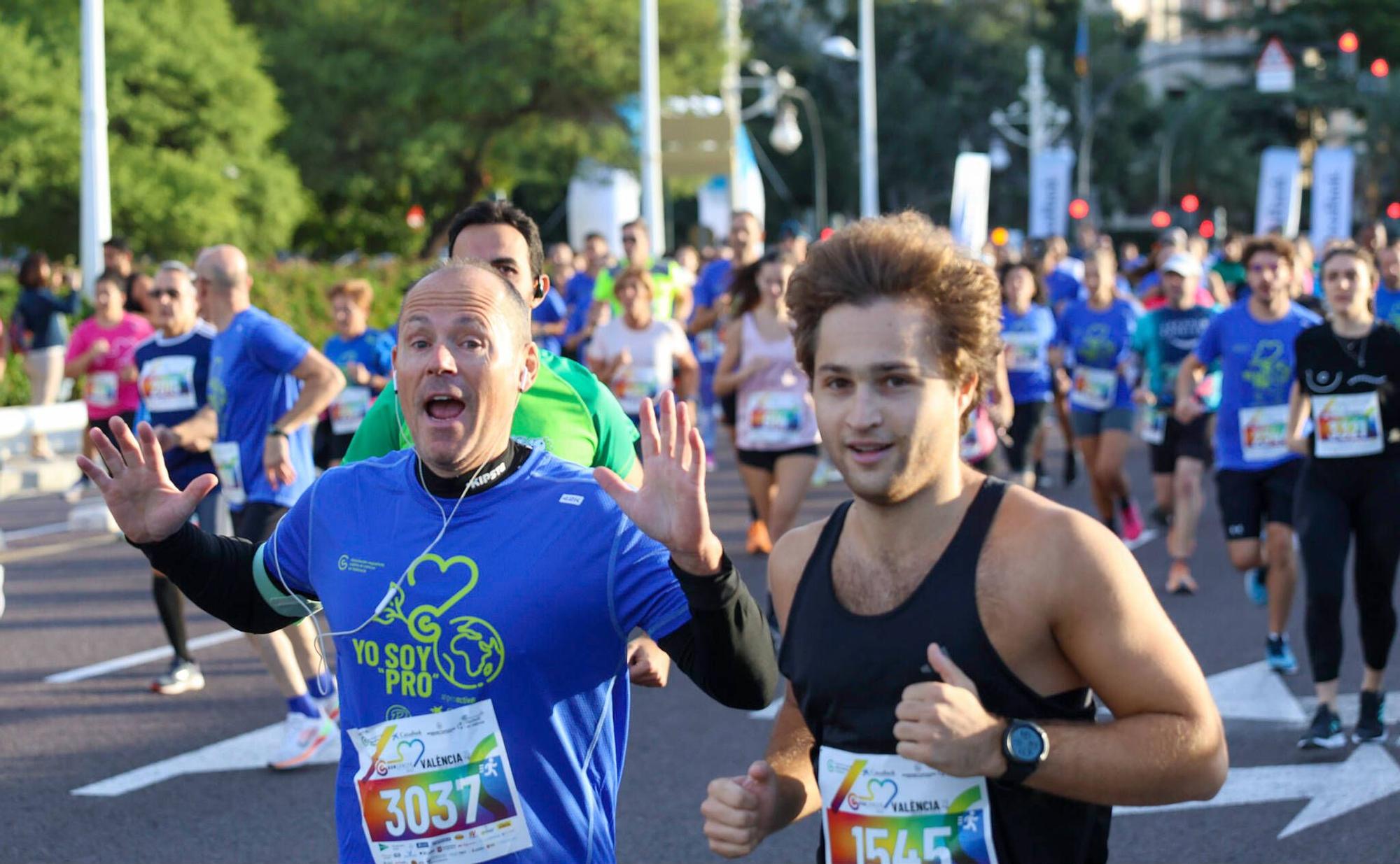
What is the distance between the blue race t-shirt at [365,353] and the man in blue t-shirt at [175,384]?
8.63 feet

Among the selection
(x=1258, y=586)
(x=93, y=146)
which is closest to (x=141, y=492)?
(x=1258, y=586)

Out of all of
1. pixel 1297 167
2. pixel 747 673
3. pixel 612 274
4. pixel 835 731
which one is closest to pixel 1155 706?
pixel 835 731

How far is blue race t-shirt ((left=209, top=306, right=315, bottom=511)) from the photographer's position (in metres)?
7.58

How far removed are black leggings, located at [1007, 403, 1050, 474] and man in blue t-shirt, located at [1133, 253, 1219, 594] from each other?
4.13ft

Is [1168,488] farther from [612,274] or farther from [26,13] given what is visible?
[26,13]

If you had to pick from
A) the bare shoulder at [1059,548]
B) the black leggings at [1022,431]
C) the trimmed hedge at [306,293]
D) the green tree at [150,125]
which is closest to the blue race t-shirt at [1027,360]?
the black leggings at [1022,431]

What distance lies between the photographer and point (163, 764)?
7.02 meters

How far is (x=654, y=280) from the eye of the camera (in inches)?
625

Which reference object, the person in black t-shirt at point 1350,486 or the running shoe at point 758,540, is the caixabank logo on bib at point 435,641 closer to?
the person in black t-shirt at point 1350,486

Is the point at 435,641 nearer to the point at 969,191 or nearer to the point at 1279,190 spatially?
the point at 1279,190

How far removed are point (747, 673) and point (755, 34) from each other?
73827mm

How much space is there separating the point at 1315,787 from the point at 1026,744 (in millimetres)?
4267

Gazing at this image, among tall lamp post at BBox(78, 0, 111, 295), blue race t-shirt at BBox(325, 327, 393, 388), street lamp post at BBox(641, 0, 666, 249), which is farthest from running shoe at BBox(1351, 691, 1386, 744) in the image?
street lamp post at BBox(641, 0, 666, 249)

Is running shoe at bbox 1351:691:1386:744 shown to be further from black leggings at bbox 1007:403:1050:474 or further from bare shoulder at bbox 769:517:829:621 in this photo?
black leggings at bbox 1007:403:1050:474
